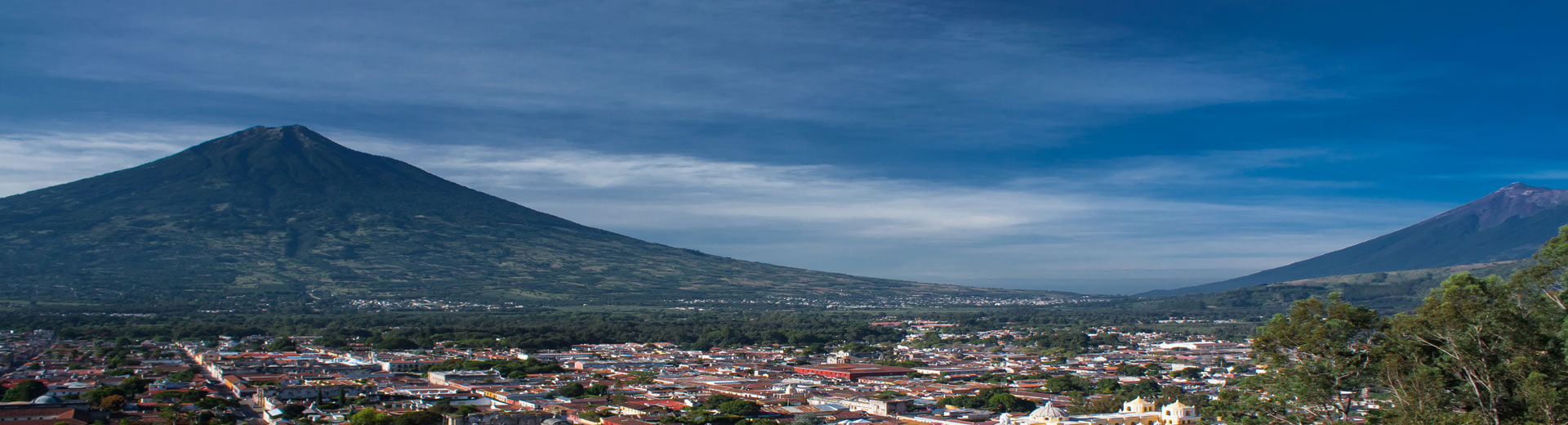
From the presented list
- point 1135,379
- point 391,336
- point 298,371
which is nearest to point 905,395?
point 1135,379

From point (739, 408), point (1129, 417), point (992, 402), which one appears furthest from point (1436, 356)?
point (992, 402)

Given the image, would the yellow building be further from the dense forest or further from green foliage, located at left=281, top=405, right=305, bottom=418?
green foliage, located at left=281, top=405, right=305, bottom=418

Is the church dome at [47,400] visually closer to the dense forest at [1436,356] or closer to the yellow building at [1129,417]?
the yellow building at [1129,417]

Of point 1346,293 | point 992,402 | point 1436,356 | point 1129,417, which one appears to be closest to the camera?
point 1436,356

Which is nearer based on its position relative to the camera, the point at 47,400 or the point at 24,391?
the point at 47,400

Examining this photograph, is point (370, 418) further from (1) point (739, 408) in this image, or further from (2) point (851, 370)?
(2) point (851, 370)

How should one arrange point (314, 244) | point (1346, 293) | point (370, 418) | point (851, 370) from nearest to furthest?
point (370, 418) < point (851, 370) < point (314, 244) < point (1346, 293)

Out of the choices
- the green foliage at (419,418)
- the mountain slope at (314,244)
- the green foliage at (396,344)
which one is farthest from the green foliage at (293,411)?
the mountain slope at (314,244)

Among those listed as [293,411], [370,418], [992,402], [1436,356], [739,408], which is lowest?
[293,411]
